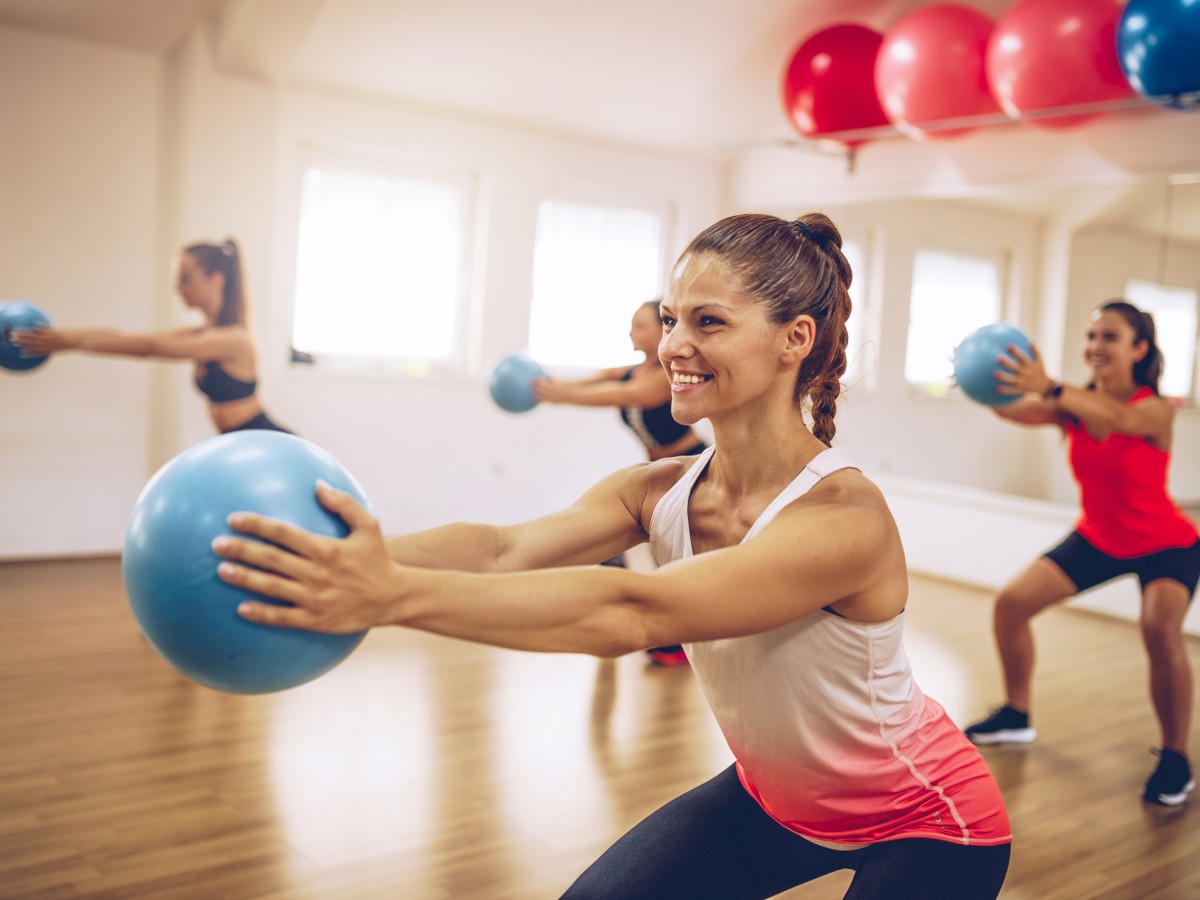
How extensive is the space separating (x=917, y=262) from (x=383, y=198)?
2.98 meters

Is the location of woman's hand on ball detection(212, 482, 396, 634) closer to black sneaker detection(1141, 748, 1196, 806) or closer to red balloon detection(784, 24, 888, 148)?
black sneaker detection(1141, 748, 1196, 806)

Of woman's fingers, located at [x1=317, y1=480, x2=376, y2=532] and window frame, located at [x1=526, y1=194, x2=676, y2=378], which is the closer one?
woman's fingers, located at [x1=317, y1=480, x2=376, y2=532]

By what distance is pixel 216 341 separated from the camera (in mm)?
3805

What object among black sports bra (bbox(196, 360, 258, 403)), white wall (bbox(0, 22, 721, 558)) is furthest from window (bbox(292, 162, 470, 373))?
black sports bra (bbox(196, 360, 258, 403))

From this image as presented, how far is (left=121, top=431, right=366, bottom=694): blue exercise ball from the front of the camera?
3.09 ft

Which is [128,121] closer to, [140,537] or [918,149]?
[918,149]

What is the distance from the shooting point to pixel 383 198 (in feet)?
19.6

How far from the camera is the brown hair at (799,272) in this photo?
1225 millimetres

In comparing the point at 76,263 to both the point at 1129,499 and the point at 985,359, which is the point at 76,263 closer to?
the point at 985,359

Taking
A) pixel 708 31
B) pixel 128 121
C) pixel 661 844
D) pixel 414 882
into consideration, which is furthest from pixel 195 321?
pixel 661 844

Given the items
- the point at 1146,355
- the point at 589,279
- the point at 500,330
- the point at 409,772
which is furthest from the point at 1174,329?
the point at 409,772

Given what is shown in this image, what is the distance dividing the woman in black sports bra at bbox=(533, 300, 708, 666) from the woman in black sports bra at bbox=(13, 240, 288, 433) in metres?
1.02

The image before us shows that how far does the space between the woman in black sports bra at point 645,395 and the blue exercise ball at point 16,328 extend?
5.45ft

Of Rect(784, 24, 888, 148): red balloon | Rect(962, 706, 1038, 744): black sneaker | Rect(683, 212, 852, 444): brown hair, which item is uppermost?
Rect(784, 24, 888, 148): red balloon
